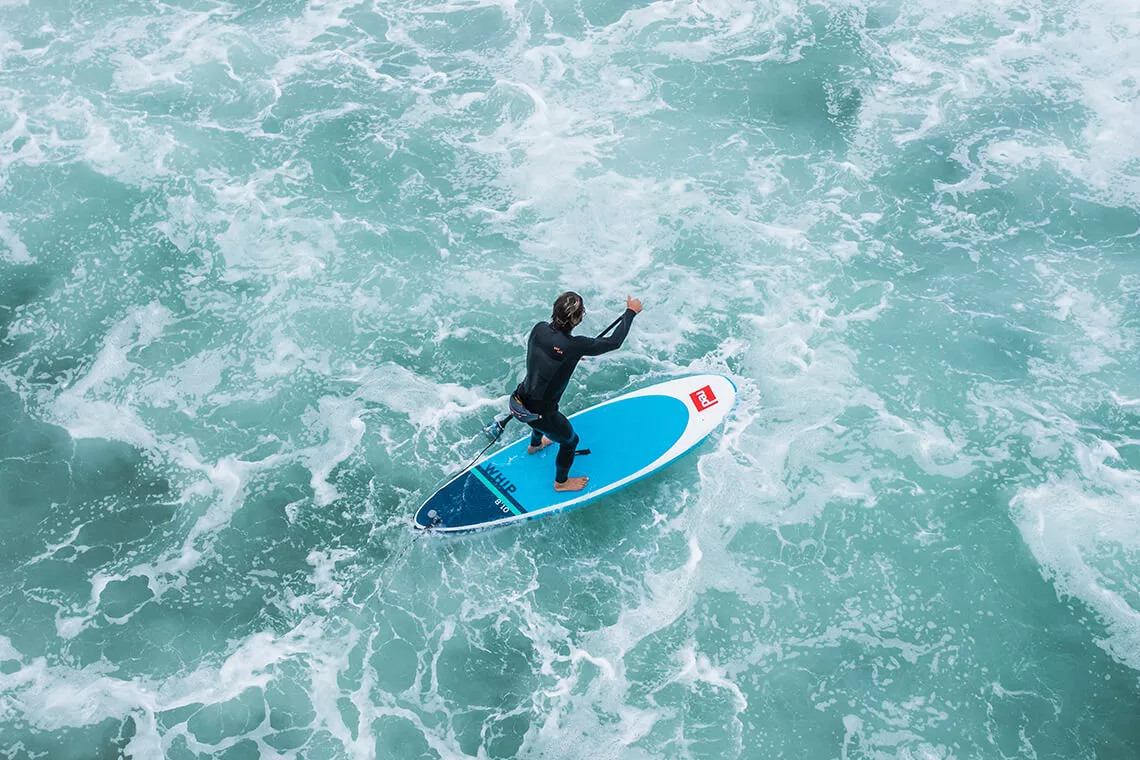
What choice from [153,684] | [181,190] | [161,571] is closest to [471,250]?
[181,190]

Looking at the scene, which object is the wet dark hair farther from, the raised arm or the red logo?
the red logo

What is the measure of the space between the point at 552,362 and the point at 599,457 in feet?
8.70

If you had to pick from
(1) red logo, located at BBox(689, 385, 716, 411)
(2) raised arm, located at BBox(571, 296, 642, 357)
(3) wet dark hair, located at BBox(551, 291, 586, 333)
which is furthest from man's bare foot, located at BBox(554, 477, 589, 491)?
(3) wet dark hair, located at BBox(551, 291, 586, 333)

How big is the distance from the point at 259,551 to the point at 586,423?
508cm

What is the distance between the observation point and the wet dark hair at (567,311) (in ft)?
35.8

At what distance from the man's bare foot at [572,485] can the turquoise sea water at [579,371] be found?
0.41 metres

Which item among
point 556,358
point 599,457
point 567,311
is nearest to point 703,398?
point 599,457

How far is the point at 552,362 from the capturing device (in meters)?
11.2

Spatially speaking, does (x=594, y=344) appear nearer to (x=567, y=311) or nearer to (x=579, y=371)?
(x=567, y=311)

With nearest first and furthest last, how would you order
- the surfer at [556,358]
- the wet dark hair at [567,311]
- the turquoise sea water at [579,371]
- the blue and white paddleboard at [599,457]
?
the wet dark hair at [567,311] < the surfer at [556,358] < the turquoise sea water at [579,371] < the blue and white paddleboard at [599,457]

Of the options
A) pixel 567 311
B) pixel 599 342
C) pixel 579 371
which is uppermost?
pixel 567 311

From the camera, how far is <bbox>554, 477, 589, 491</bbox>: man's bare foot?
12914 millimetres

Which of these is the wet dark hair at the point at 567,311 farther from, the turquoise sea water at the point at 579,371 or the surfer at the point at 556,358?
the turquoise sea water at the point at 579,371

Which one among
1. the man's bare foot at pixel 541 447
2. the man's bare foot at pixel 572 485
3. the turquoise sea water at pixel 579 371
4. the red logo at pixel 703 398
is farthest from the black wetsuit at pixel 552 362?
the red logo at pixel 703 398
